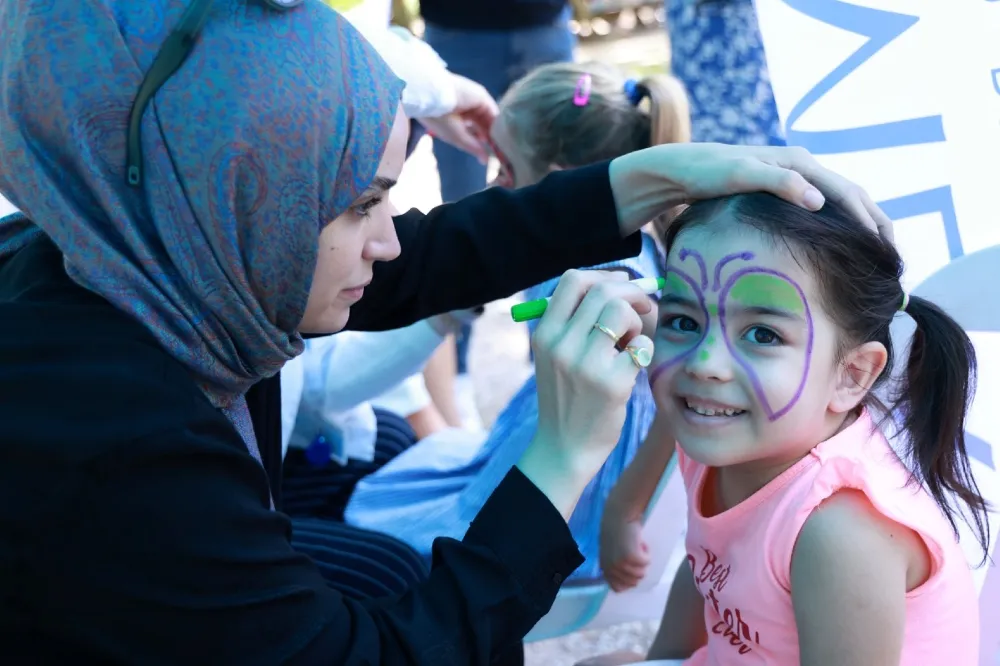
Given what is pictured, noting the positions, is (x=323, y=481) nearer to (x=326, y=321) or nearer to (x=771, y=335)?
(x=326, y=321)

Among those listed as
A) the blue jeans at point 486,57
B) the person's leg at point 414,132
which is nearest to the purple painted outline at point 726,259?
the person's leg at point 414,132

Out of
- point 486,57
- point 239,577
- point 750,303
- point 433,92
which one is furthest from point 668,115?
point 486,57

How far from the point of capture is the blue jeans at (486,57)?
3.18 metres

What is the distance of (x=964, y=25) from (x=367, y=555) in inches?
45.7

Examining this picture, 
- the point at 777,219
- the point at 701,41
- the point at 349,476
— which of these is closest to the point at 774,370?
the point at 777,219

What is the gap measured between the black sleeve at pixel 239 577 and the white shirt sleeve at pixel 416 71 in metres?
1.08

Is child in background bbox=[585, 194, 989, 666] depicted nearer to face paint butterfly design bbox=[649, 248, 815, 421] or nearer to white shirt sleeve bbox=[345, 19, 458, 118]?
face paint butterfly design bbox=[649, 248, 815, 421]

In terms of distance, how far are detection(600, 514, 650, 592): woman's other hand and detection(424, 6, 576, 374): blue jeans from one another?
5.62ft

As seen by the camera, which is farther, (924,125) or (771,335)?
(924,125)

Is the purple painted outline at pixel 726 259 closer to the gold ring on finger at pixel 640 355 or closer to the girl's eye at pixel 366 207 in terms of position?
the gold ring on finger at pixel 640 355

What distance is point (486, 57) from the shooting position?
10.5ft

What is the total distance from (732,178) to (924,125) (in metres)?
0.36

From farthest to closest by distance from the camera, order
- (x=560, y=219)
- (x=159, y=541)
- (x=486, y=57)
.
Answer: (x=486, y=57) → (x=560, y=219) → (x=159, y=541)

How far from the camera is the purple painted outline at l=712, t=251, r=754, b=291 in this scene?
1.13m
